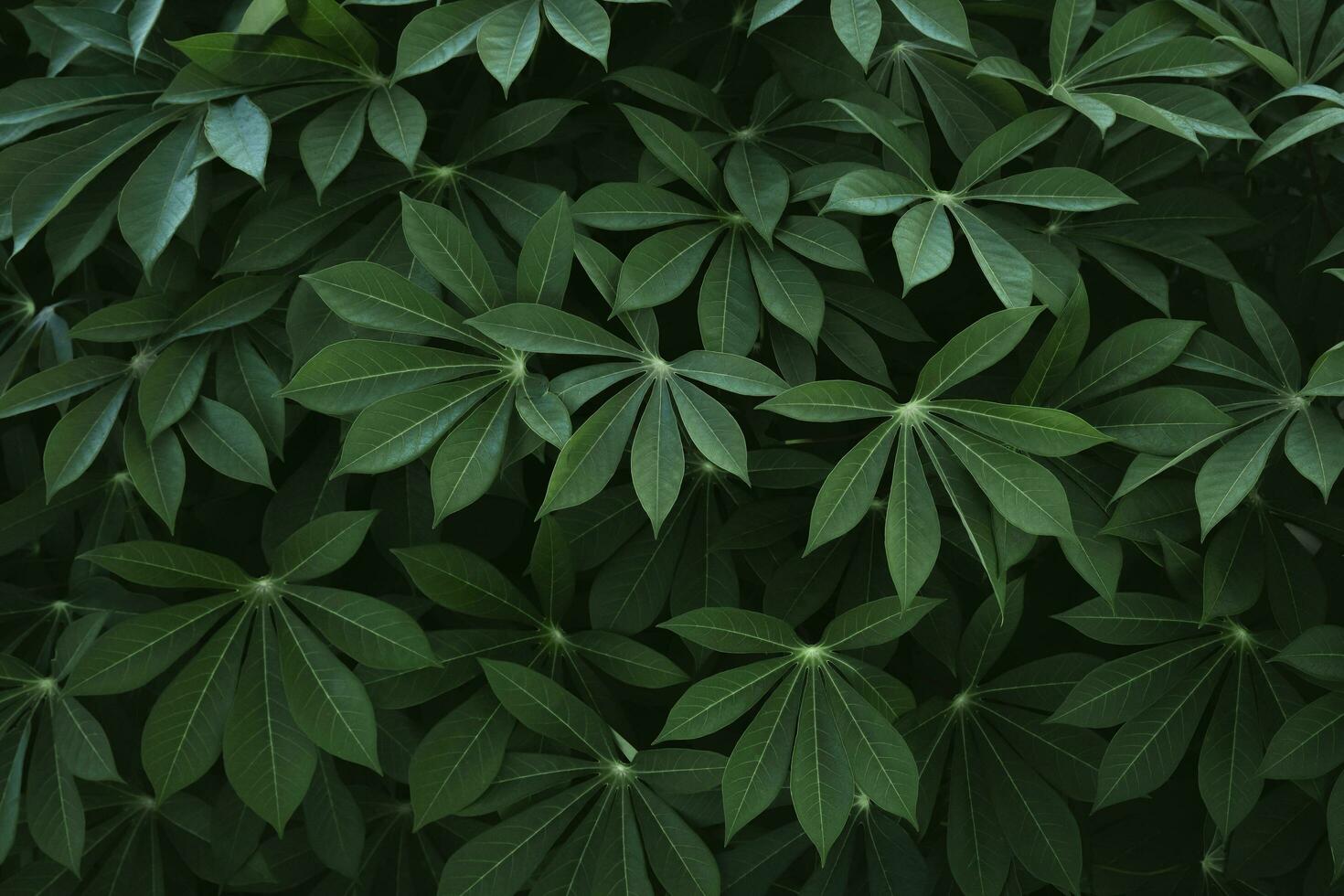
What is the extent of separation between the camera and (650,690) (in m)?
1.16

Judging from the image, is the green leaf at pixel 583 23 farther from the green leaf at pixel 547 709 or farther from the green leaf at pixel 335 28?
the green leaf at pixel 547 709

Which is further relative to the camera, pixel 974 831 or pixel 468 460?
pixel 974 831

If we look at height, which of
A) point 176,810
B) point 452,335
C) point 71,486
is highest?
point 452,335

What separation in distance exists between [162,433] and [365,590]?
0.29m

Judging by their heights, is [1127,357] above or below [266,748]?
above

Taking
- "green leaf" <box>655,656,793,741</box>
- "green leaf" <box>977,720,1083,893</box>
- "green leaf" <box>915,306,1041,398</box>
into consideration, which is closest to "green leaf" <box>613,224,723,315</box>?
"green leaf" <box>915,306,1041,398</box>

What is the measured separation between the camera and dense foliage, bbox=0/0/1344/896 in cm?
91

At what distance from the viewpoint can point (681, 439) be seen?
0.98 metres

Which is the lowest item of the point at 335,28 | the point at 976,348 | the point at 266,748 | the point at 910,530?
the point at 266,748

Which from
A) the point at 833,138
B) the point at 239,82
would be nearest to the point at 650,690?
the point at 833,138

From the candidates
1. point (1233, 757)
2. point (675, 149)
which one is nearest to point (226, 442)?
point (675, 149)

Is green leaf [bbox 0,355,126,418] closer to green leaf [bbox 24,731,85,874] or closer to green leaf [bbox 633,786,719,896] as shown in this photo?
green leaf [bbox 24,731,85,874]

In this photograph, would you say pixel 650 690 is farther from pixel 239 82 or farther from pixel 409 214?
pixel 239 82

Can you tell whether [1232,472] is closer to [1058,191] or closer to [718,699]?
[1058,191]
